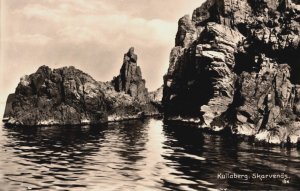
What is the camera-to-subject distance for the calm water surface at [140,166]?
29.2 m

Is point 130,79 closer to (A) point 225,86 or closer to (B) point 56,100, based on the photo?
(B) point 56,100

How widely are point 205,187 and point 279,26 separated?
192 feet

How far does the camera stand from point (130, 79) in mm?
175250

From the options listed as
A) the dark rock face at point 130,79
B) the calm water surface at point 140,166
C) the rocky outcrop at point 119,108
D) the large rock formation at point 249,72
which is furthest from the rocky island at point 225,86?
the dark rock face at point 130,79

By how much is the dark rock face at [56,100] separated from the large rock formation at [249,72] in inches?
1200

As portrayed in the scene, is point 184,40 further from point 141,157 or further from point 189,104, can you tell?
point 141,157

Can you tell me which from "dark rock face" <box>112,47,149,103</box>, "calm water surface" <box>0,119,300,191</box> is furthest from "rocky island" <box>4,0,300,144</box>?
"dark rock face" <box>112,47,149,103</box>

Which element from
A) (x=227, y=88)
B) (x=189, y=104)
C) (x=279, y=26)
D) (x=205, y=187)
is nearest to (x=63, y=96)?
(x=189, y=104)

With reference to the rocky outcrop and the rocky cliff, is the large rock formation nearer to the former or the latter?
the rocky outcrop

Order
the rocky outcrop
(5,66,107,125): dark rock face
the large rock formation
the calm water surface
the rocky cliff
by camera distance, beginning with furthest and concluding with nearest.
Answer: the rocky outcrop < the rocky cliff < (5,66,107,125): dark rock face < the large rock formation < the calm water surface

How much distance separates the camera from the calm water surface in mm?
29203

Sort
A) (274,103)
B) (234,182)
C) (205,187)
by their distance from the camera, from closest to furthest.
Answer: (205,187) < (234,182) < (274,103)

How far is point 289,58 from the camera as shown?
7175 centimetres

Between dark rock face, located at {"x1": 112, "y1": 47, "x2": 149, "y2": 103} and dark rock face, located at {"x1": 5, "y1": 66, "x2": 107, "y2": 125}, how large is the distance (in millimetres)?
56193
